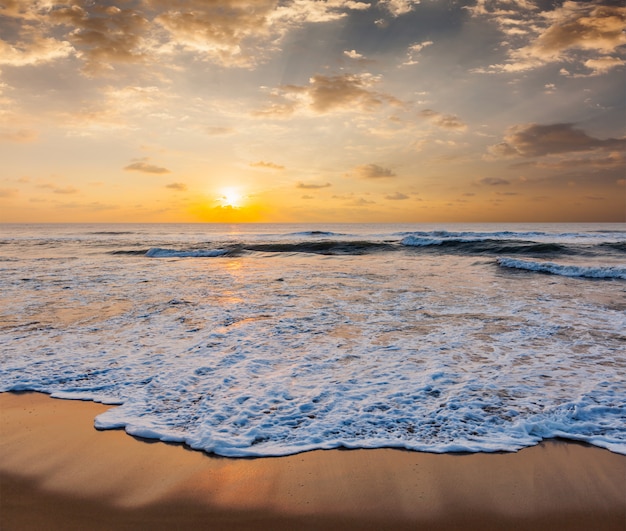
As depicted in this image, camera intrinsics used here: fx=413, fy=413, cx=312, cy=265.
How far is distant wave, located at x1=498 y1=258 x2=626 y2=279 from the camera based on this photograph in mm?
16859

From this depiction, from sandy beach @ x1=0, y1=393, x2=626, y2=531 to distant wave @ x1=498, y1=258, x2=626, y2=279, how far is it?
16.1 meters

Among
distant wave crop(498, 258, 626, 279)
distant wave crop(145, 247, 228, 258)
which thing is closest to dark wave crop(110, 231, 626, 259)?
distant wave crop(145, 247, 228, 258)

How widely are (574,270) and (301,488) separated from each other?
1864 cm

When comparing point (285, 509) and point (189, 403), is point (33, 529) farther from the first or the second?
point (189, 403)

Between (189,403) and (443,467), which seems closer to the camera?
(443,467)

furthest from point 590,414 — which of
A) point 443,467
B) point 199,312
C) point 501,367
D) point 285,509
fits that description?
point 199,312

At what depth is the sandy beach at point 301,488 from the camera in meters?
2.89

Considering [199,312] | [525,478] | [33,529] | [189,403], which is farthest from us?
[199,312]

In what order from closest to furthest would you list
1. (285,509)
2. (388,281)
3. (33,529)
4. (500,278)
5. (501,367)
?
(33,529), (285,509), (501,367), (388,281), (500,278)

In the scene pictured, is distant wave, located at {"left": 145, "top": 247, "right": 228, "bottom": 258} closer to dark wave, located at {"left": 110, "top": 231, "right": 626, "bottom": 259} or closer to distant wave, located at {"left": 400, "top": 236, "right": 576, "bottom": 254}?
dark wave, located at {"left": 110, "top": 231, "right": 626, "bottom": 259}

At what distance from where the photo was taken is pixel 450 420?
4332 mm

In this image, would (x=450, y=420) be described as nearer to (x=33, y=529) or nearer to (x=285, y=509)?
(x=285, y=509)

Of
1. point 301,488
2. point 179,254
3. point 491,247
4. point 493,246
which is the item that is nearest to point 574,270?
point 491,247

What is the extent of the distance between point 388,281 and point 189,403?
10.9 m
